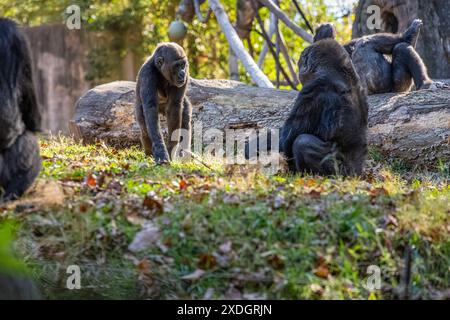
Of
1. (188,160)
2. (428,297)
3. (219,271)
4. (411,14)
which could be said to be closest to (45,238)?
(219,271)

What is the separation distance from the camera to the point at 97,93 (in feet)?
37.5

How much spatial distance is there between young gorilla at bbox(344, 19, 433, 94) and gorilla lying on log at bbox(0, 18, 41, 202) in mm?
6548

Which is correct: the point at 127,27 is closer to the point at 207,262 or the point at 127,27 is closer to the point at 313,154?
the point at 313,154

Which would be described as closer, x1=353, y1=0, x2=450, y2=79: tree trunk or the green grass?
the green grass

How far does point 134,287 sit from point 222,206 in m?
0.94

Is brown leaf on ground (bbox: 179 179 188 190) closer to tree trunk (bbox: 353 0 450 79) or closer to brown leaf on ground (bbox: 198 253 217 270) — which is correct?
brown leaf on ground (bbox: 198 253 217 270)

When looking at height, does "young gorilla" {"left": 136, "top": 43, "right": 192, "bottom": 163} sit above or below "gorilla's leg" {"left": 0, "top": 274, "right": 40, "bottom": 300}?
above

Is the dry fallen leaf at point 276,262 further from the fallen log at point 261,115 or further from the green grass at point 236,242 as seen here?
the fallen log at point 261,115

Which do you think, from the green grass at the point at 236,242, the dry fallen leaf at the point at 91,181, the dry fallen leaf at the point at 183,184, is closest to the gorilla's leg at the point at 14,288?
the green grass at the point at 236,242

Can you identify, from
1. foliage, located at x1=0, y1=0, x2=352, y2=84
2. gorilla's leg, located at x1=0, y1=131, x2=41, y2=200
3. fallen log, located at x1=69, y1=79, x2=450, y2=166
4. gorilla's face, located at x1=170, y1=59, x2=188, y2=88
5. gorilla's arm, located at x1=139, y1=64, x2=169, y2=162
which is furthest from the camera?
foliage, located at x1=0, y1=0, x2=352, y2=84

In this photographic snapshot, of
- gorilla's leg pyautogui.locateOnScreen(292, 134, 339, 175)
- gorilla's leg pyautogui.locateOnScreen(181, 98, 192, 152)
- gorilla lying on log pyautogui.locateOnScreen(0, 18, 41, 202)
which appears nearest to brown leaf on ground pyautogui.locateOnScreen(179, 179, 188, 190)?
gorilla lying on log pyautogui.locateOnScreen(0, 18, 41, 202)

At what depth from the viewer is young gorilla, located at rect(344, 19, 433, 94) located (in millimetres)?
11398

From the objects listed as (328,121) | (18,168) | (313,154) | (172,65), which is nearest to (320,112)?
(328,121)

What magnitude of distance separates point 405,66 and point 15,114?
7258mm
